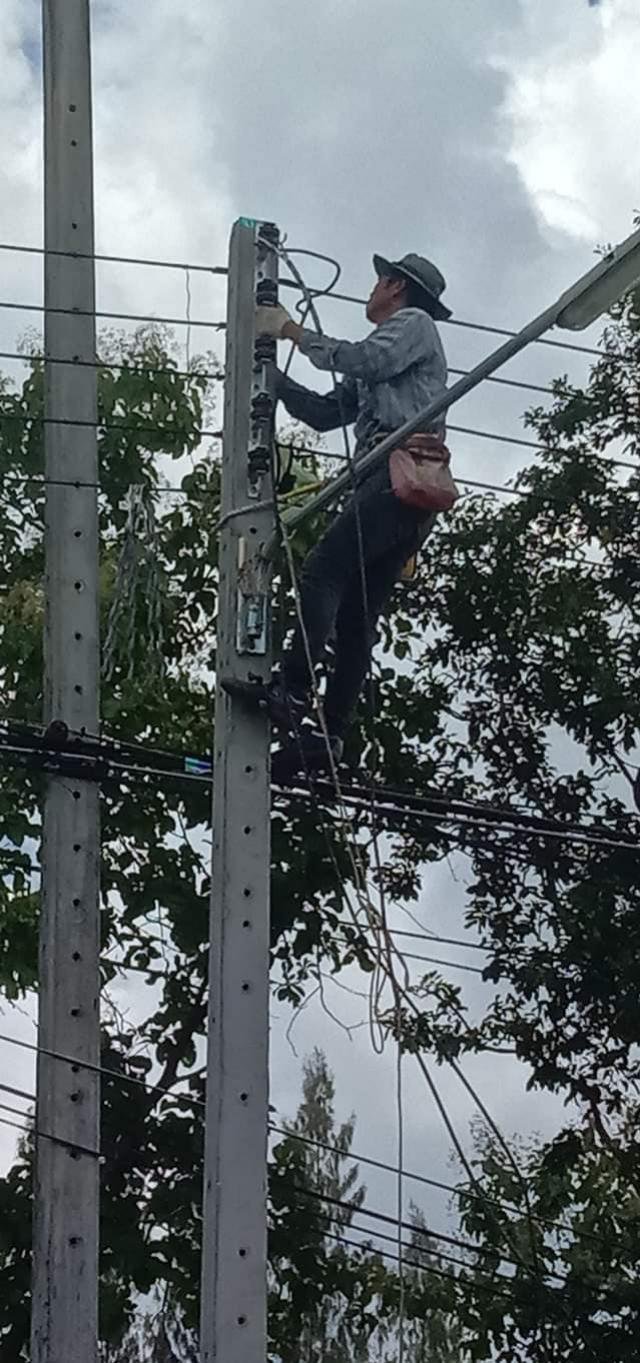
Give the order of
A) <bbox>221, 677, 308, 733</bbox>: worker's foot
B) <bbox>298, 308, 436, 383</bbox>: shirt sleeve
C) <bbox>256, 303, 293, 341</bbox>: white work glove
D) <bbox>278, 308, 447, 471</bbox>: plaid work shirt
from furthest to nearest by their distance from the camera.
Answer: <bbox>278, 308, 447, 471</bbox>: plaid work shirt
<bbox>298, 308, 436, 383</bbox>: shirt sleeve
<bbox>256, 303, 293, 341</bbox>: white work glove
<bbox>221, 677, 308, 733</bbox>: worker's foot

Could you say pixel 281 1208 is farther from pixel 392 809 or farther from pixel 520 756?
pixel 392 809

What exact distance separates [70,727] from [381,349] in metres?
1.37

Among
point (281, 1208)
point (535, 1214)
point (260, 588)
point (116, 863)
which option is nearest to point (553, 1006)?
point (535, 1214)

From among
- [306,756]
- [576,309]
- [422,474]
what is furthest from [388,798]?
[576,309]

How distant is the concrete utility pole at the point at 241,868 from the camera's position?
3625mm

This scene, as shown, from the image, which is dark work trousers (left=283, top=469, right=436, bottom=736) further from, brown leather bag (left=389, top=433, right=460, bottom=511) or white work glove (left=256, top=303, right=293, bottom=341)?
white work glove (left=256, top=303, right=293, bottom=341)

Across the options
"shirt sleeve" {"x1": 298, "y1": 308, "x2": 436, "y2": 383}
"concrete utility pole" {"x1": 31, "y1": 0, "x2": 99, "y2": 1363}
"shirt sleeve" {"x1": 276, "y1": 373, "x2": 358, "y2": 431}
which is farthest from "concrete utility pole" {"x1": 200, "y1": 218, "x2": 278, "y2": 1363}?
"concrete utility pole" {"x1": 31, "y1": 0, "x2": 99, "y2": 1363}

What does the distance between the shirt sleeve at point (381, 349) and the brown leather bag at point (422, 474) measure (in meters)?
0.28

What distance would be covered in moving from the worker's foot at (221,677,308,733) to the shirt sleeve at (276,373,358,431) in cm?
89

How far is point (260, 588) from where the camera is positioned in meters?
4.23

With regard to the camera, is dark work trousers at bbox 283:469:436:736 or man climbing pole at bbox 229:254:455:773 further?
dark work trousers at bbox 283:469:436:736

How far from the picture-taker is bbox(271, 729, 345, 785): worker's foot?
4613 millimetres

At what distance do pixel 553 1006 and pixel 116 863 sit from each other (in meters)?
2.43

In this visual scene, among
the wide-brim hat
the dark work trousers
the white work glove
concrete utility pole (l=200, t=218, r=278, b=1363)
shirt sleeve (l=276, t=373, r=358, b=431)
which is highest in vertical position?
the wide-brim hat
